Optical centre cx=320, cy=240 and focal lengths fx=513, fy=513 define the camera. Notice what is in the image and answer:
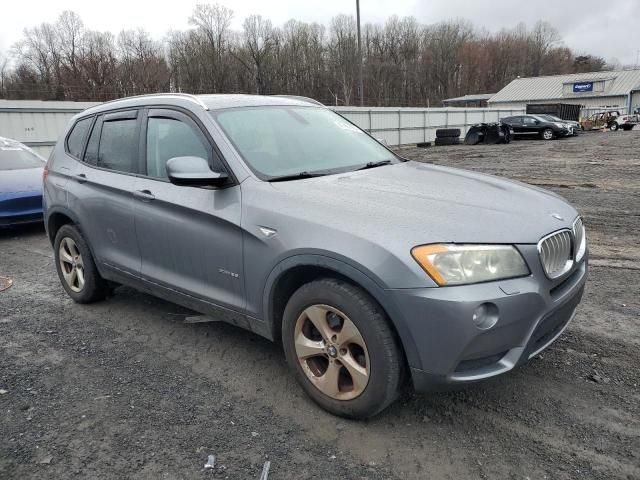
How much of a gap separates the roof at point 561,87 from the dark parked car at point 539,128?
36.1 meters

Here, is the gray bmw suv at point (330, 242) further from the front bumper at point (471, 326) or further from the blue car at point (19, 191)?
the blue car at point (19, 191)

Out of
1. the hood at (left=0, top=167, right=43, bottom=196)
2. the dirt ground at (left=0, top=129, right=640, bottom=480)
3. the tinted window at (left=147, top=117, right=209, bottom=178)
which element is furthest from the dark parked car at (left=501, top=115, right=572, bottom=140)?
the tinted window at (left=147, top=117, right=209, bottom=178)

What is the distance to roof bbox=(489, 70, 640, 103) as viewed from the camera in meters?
60.3

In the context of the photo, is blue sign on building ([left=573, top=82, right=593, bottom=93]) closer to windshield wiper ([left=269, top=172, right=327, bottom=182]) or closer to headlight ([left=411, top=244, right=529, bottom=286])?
windshield wiper ([left=269, top=172, right=327, bottom=182])

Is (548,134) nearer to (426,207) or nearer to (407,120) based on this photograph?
(407,120)

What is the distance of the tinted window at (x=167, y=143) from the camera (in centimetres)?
341

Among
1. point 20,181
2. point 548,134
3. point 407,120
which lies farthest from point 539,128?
point 20,181

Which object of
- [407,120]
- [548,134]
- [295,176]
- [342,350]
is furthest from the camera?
[548,134]

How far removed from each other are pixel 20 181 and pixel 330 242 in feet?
23.7

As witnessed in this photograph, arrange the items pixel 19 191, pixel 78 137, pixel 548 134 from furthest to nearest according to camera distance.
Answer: pixel 548 134 < pixel 19 191 < pixel 78 137

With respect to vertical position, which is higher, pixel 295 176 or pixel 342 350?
pixel 295 176

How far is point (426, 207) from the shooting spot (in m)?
2.66

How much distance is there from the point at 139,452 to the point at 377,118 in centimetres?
2640

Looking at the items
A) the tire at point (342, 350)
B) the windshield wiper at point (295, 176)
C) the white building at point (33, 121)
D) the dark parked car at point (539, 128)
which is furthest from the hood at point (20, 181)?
the dark parked car at point (539, 128)
